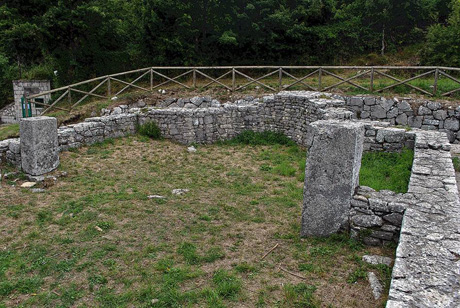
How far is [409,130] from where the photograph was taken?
1015 centimetres

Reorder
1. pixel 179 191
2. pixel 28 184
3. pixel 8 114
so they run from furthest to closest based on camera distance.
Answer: pixel 8 114 → pixel 28 184 → pixel 179 191

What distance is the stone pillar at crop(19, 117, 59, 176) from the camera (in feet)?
29.3

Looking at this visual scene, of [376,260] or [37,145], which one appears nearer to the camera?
[376,260]

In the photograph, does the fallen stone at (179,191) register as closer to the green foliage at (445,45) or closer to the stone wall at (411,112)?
the stone wall at (411,112)

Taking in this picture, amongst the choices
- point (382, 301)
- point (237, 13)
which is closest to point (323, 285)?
point (382, 301)

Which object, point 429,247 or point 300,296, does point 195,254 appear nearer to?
point 300,296

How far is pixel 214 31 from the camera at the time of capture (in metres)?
21.7

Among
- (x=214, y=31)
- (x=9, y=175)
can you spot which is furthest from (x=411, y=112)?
(x=9, y=175)

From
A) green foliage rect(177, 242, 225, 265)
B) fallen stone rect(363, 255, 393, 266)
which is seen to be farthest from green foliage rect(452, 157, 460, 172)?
green foliage rect(177, 242, 225, 265)

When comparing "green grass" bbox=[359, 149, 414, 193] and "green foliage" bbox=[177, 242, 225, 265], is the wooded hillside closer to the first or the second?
"green grass" bbox=[359, 149, 414, 193]

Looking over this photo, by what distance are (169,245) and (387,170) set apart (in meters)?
5.61

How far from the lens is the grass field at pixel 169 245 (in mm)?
4801

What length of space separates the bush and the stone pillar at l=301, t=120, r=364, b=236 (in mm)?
8168

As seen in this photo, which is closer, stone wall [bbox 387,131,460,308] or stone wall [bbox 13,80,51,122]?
stone wall [bbox 387,131,460,308]
